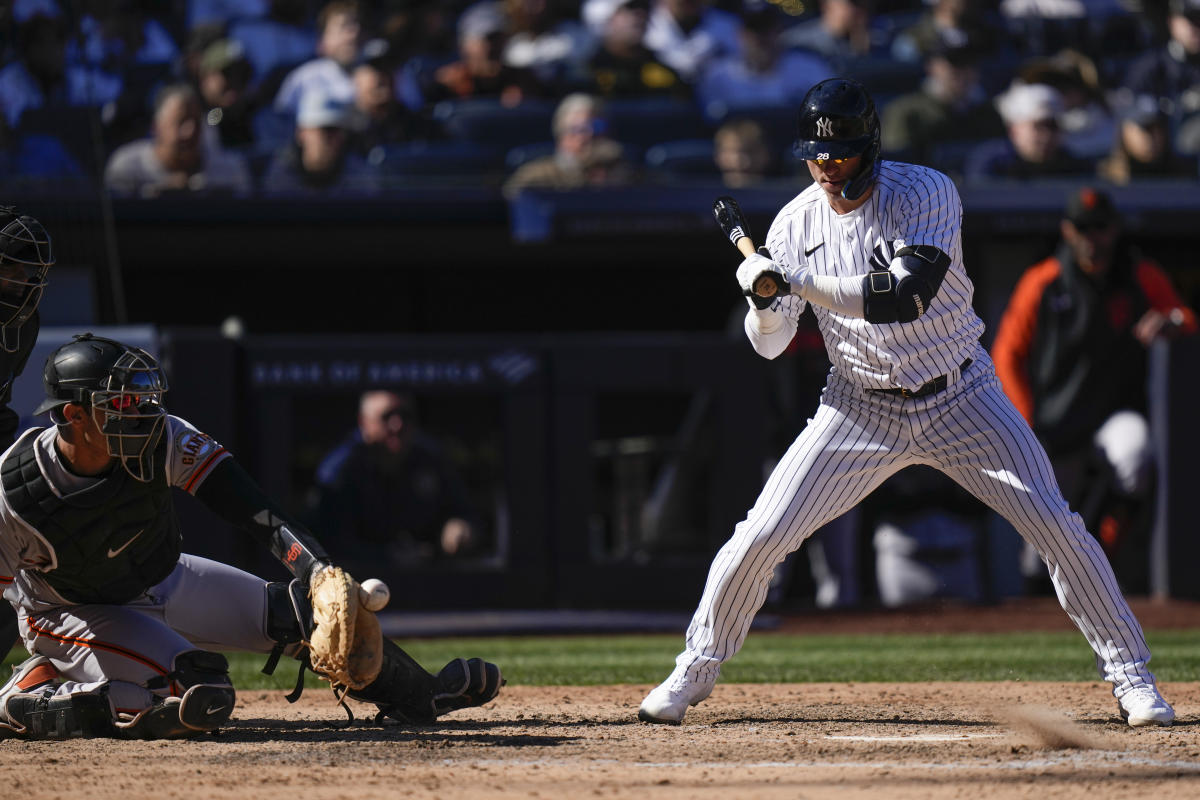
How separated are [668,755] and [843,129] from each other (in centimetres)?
157

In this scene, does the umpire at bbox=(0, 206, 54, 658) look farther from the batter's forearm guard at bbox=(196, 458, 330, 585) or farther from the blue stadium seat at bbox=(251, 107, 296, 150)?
the blue stadium seat at bbox=(251, 107, 296, 150)

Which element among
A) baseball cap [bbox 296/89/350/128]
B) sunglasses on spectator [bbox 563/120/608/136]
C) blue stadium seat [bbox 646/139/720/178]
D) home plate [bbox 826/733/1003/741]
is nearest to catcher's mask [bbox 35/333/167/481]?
home plate [bbox 826/733/1003/741]

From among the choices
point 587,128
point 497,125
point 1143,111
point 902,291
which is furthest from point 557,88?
point 902,291

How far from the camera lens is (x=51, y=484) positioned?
3814mm

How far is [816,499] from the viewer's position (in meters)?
4.00

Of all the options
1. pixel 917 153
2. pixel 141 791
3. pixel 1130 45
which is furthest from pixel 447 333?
pixel 141 791

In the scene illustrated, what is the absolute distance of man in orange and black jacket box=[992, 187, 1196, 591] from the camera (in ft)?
25.8

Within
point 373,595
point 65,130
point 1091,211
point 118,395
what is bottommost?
point 373,595

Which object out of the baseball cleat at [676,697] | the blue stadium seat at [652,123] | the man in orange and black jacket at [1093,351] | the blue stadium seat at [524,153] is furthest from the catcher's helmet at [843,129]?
the blue stadium seat at [652,123]

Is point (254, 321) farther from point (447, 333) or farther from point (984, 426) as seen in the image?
point (984, 426)

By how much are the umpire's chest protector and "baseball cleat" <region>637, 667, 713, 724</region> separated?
131cm

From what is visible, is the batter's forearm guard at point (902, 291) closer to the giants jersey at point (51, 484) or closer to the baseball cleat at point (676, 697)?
the baseball cleat at point (676, 697)

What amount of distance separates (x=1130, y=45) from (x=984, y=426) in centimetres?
776

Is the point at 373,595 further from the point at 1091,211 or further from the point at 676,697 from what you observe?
the point at 1091,211
